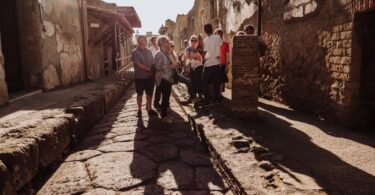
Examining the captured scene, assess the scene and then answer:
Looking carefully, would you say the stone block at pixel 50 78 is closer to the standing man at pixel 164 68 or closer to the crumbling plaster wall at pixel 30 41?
the crumbling plaster wall at pixel 30 41

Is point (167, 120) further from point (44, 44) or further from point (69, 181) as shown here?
point (44, 44)

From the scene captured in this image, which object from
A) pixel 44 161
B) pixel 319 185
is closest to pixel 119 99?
pixel 44 161

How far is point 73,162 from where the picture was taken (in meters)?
3.88

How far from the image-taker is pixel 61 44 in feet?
28.3

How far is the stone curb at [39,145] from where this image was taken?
2.71 meters

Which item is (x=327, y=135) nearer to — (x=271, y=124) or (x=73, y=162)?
(x=271, y=124)

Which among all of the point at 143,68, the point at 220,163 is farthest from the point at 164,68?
the point at 220,163

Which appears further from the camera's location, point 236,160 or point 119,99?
point 119,99

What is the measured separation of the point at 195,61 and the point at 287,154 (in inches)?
154

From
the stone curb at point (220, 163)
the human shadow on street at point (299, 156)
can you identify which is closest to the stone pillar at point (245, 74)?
the human shadow on street at point (299, 156)

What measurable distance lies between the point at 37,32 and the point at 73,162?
4516mm

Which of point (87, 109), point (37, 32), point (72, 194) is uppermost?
point (37, 32)

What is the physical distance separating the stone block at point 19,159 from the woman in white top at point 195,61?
14.4 ft

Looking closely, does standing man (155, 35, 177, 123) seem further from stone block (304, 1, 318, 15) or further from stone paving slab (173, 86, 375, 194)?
stone block (304, 1, 318, 15)
